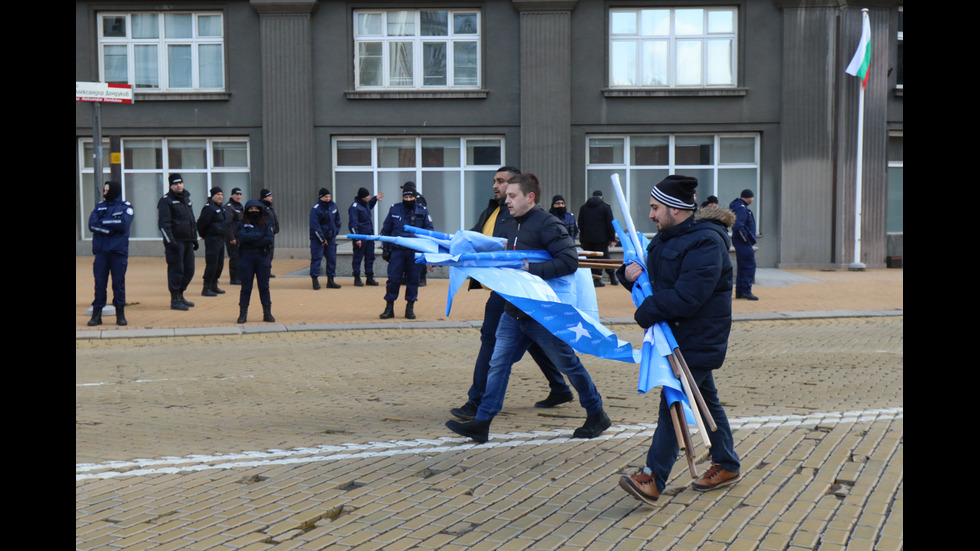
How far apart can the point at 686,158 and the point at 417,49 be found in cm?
719

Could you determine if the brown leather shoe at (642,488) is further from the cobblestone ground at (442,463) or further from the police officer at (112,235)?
the police officer at (112,235)

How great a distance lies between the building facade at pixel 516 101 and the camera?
2294cm

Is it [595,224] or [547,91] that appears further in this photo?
[547,91]

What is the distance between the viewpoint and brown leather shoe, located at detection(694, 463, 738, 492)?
5316 mm

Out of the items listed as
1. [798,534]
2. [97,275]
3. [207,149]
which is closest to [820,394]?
[798,534]

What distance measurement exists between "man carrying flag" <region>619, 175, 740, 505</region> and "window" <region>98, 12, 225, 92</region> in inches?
808

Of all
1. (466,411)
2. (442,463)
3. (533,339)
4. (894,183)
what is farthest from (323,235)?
(894,183)

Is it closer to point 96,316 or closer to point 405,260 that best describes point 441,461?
point 405,260

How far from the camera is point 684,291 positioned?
4.99m

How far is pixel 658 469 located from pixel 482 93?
1893 centimetres

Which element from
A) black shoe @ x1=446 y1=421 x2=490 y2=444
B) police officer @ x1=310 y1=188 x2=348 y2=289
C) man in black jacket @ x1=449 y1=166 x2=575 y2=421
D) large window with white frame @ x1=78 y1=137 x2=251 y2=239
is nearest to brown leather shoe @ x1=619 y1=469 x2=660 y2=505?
black shoe @ x1=446 y1=421 x2=490 y2=444

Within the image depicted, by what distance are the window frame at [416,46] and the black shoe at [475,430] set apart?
58.4ft
